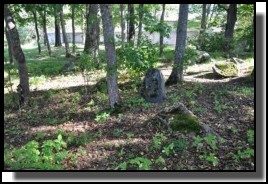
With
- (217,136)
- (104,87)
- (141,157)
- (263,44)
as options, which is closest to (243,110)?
(217,136)

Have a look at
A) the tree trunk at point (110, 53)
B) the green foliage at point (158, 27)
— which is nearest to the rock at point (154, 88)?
the tree trunk at point (110, 53)

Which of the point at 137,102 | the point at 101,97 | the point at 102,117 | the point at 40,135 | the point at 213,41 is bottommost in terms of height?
the point at 40,135

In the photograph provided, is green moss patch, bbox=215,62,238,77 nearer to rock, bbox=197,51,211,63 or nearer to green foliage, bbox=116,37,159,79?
rock, bbox=197,51,211,63

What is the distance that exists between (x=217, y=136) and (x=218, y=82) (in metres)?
2.83

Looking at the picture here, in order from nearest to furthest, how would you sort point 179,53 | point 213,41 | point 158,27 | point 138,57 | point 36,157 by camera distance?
point 36,157, point 158,27, point 138,57, point 179,53, point 213,41

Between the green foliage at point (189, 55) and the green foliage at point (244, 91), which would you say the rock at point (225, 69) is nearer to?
the green foliage at point (189, 55)

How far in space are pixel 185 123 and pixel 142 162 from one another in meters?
1.15

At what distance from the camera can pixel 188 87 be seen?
25.1ft

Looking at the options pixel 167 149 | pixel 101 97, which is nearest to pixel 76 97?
pixel 101 97

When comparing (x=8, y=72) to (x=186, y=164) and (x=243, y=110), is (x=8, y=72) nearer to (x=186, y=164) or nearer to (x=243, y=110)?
(x=186, y=164)

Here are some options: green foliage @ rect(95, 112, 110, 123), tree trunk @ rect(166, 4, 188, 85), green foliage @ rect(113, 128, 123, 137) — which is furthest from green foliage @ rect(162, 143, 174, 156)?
tree trunk @ rect(166, 4, 188, 85)

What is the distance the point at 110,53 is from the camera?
6.50 m

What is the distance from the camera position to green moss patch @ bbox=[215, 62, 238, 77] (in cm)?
852

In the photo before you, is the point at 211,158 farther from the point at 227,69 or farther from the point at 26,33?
the point at 26,33
